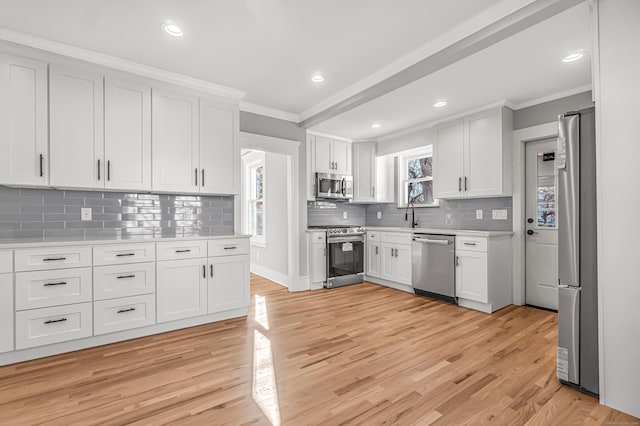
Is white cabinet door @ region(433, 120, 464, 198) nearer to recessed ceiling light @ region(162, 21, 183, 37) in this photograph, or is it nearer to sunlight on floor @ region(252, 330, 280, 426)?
sunlight on floor @ region(252, 330, 280, 426)

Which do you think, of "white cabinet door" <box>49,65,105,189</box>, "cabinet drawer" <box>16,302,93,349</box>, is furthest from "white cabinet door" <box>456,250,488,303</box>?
"white cabinet door" <box>49,65,105,189</box>

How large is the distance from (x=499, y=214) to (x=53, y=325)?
483 centimetres

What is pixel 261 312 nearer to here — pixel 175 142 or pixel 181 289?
pixel 181 289

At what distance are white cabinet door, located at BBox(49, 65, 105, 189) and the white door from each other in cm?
481

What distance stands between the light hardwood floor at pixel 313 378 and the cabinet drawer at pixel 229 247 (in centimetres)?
73

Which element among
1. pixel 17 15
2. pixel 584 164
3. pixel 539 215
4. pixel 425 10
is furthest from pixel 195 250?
pixel 539 215

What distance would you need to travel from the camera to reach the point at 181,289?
2973 millimetres

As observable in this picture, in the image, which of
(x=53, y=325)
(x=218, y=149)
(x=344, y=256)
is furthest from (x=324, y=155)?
(x=53, y=325)

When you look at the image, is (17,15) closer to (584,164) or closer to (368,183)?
(584,164)

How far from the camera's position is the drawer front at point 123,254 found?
2592 millimetres

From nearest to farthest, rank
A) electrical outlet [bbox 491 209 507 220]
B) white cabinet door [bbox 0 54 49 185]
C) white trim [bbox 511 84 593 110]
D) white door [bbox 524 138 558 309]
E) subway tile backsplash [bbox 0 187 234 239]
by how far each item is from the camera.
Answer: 1. white cabinet door [bbox 0 54 49 185]
2. subway tile backsplash [bbox 0 187 234 239]
3. white trim [bbox 511 84 593 110]
4. white door [bbox 524 138 558 309]
5. electrical outlet [bbox 491 209 507 220]

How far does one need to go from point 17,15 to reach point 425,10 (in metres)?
3.01

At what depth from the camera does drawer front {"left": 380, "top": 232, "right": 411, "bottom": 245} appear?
442cm

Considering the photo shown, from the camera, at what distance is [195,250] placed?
3043mm
